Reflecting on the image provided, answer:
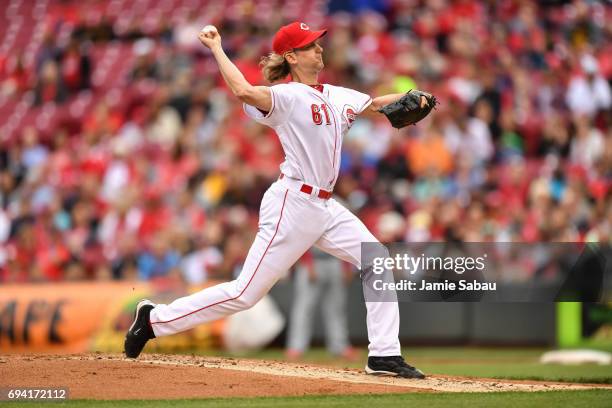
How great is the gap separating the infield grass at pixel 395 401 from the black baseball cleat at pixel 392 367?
0.62 m

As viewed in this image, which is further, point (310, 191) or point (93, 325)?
point (93, 325)

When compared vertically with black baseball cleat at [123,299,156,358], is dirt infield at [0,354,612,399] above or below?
below

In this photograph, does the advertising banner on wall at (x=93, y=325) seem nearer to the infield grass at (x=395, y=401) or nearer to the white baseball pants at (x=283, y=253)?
the white baseball pants at (x=283, y=253)

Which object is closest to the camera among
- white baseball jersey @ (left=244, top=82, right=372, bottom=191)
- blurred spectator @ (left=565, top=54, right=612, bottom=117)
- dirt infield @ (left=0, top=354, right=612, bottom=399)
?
dirt infield @ (left=0, top=354, right=612, bottom=399)

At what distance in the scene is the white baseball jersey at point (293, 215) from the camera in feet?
23.1

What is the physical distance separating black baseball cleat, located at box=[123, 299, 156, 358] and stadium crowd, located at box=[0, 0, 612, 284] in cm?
585

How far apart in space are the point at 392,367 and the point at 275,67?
6.73 feet

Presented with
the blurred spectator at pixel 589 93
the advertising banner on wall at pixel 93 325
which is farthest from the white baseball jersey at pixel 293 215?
the blurred spectator at pixel 589 93

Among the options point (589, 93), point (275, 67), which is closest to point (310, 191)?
point (275, 67)

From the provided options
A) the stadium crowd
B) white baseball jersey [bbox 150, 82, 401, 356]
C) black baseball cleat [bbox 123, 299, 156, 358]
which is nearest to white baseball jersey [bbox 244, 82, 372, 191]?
white baseball jersey [bbox 150, 82, 401, 356]

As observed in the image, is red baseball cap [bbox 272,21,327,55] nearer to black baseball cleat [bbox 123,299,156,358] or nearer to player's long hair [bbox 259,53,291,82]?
player's long hair [bbox 259,53,291,82]

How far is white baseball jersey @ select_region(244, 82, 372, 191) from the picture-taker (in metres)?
6.98

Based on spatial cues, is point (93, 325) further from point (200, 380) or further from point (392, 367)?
point (392, 367)

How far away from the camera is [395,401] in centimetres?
648
